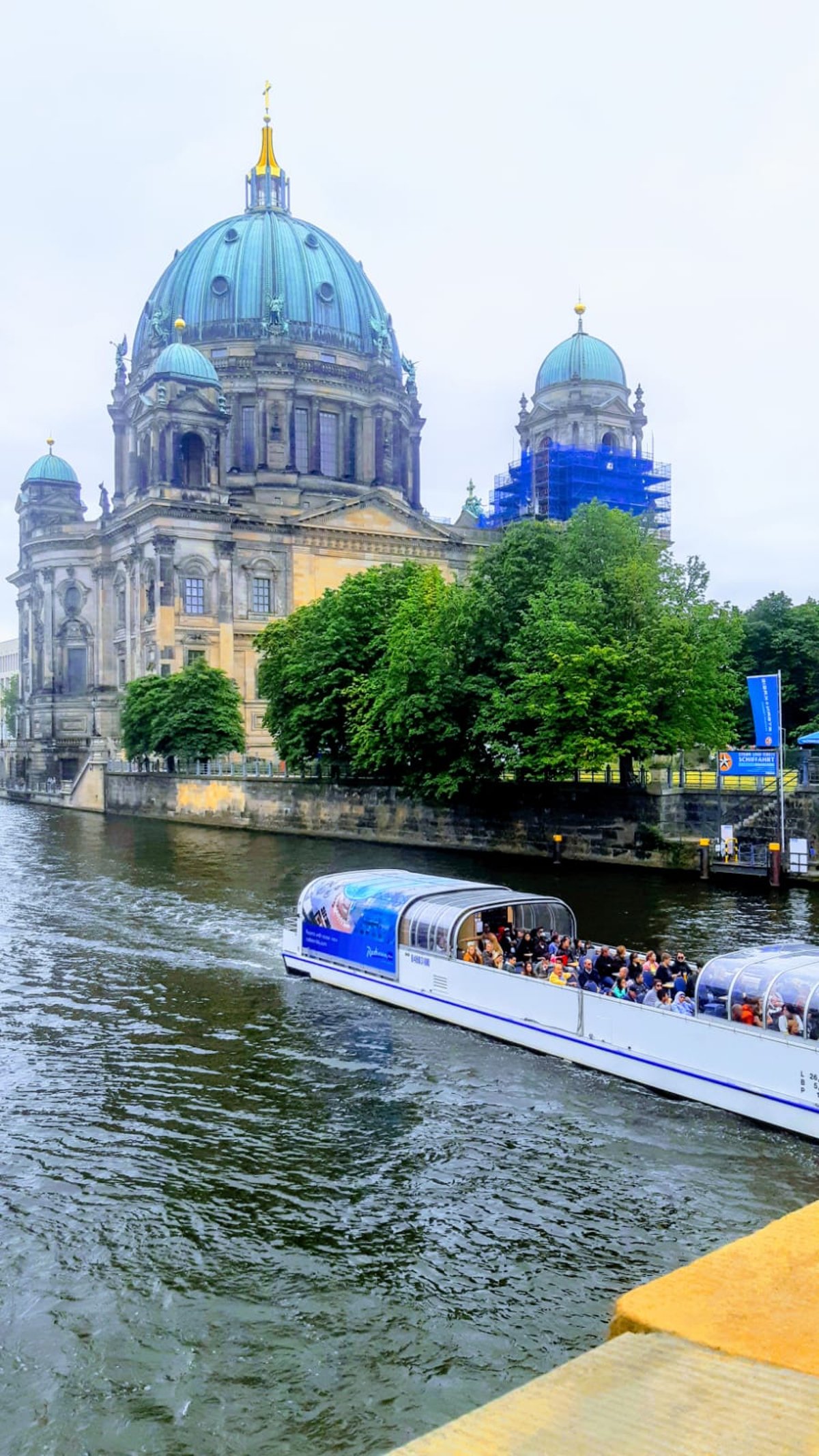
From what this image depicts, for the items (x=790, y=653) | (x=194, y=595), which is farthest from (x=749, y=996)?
(x=194, y=595)

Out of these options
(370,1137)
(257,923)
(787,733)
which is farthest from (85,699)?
(370,1137)

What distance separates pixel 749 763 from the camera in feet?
151

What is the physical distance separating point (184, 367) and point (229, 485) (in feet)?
40.2

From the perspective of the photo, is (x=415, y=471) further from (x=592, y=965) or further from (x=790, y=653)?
(x=592, y=965)

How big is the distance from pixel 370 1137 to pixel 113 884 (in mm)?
30105

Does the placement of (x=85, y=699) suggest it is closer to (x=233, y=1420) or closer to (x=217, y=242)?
(x=217, y=242)

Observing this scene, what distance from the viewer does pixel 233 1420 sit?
11.1 meters

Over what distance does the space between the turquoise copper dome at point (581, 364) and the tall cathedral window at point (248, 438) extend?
91.2ft

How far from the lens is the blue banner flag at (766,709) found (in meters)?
44.9

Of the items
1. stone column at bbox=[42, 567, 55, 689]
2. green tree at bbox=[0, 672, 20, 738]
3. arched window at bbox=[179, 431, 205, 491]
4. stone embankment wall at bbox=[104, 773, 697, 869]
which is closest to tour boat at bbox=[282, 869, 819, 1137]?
stone embankment wall at bbox=[104, 773, 697, 869]

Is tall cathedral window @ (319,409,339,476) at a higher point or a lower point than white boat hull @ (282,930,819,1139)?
higher

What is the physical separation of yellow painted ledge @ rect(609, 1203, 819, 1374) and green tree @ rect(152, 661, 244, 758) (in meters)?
81.2

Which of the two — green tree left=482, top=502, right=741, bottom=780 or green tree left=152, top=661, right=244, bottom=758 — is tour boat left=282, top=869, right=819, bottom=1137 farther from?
green tree left=152, top=661, right=244, bottom=758

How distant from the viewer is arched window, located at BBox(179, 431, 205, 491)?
10519 centimetres
